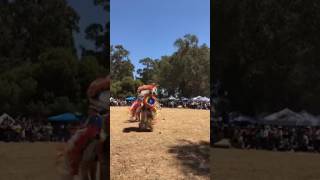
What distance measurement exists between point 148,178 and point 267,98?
279 cm

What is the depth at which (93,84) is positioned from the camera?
7453 millimetres

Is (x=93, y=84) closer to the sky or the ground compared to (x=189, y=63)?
closer to the ground

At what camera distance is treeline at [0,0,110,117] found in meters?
7.77

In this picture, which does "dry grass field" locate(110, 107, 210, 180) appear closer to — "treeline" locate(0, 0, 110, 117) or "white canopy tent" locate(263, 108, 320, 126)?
"white canopy tent" locate(263, 108, 320, 126)

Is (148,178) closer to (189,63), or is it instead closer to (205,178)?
(205,178)

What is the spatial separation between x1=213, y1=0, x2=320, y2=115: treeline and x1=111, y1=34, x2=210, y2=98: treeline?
17.0 meters

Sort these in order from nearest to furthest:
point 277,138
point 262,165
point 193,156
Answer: point 262,165 < point 277,138 < point 193,156

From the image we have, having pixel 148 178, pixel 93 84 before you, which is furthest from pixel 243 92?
pixel 93 84

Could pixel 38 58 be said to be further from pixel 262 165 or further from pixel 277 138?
pixel 277 138

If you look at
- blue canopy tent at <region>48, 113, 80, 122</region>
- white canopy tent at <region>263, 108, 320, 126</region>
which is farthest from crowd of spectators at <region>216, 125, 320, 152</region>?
blue canopy tent at <region>48, 113, 80, 122</region>

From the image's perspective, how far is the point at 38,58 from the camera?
26.2 ft

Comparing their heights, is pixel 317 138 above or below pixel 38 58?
below

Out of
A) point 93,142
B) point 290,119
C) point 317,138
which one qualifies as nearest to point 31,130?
point 93,142

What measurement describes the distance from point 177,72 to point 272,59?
20676 mm
